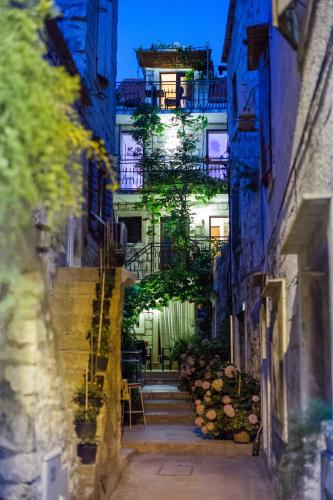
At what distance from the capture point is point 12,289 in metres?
3.66

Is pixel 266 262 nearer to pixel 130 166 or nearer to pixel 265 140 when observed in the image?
pixel 265 140

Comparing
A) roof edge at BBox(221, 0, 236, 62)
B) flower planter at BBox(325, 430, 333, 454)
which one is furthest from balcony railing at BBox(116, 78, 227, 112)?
flower planter at BBox(325, 430, 333, 454)

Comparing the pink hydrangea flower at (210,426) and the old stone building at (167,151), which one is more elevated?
the old stone building at (167,151)

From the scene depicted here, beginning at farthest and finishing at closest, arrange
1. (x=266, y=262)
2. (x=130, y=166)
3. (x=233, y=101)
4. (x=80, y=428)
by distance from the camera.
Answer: (x=130, y=166) → (x=233, y=101) → (x=266, y=262) → (x=80, y=428)

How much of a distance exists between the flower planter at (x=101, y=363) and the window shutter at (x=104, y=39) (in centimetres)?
729

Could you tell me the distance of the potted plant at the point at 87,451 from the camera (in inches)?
263

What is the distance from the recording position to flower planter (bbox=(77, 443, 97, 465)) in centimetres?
669

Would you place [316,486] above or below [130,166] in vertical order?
below

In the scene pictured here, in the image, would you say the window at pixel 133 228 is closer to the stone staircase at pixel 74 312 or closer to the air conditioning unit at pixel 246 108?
the air conditioning unit at pixel 246 108

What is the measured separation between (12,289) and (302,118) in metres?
2.87

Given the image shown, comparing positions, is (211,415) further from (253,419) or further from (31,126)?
(31,126)

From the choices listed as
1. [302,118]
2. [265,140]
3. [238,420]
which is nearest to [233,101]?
[265,140]

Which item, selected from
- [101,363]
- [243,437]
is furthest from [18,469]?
[243,437]

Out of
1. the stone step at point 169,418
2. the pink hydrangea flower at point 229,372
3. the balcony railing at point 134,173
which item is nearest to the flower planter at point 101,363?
the pink hydrangea flower at point 229,372
